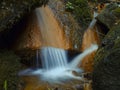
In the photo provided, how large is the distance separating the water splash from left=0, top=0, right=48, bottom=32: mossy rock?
1237 mm

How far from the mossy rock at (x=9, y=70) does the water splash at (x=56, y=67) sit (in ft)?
1.14

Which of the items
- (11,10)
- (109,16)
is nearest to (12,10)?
(11,10)

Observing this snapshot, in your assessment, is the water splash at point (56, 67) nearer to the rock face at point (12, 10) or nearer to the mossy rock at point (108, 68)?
the rock face at point (12, 10)

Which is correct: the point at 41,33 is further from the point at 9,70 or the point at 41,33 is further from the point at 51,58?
the point at 9,70

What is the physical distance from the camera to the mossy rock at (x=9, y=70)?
19.6 ft

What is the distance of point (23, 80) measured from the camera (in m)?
6.43

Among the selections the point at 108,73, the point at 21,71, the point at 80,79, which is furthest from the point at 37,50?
the point at 108,73

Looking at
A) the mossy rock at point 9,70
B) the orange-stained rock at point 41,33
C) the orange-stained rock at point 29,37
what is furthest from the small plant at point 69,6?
the mossy rock at point 9,70

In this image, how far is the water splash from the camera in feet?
22.5

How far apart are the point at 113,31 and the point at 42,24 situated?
2.26 metres

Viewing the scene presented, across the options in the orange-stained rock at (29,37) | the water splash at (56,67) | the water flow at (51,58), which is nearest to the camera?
the water splash at (56,67)

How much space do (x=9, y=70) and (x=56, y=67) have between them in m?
1.50

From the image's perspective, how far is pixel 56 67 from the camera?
745 centimetres

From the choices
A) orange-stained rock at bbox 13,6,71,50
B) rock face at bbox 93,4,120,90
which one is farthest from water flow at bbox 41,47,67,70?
rock face at bbox 93,4,120,90
